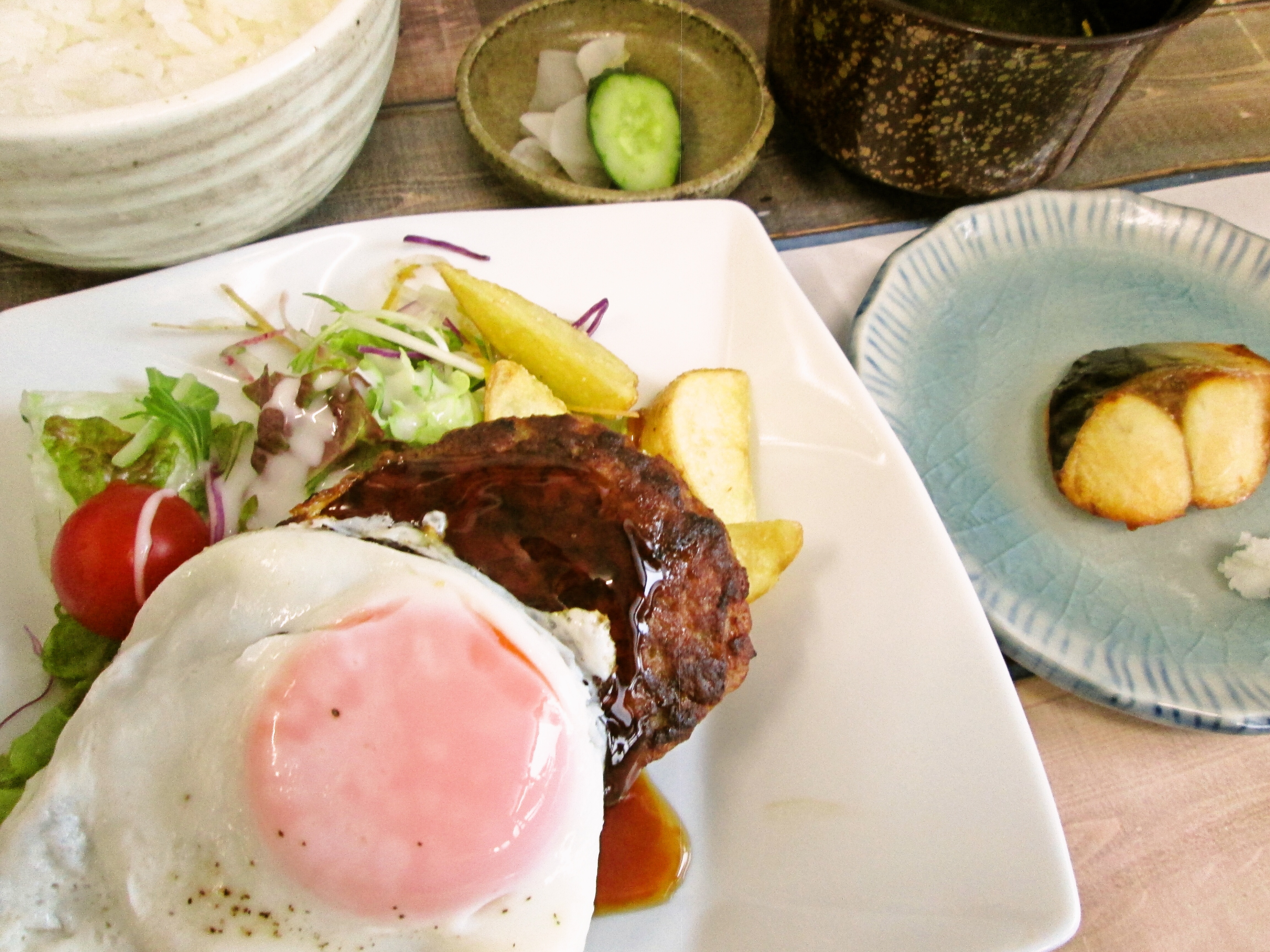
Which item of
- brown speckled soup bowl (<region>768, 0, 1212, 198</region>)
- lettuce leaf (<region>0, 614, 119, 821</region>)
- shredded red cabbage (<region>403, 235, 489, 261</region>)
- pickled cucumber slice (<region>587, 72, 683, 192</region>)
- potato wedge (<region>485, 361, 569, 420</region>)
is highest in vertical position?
brown speckled soup bowl (<region>768, 0, 1212, 198</region>)

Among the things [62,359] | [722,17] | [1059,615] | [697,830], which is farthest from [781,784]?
[722,17]

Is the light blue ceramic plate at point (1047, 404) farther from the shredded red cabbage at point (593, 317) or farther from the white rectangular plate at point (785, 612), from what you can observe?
the shredded red cabbage at point (593, 317)

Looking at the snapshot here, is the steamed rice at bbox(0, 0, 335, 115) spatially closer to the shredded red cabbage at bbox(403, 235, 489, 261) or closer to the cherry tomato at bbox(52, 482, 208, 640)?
the shredded red cabbage at bbox(403, 235, 489, 261)

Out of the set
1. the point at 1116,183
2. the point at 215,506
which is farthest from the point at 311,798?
the point at 1116,183

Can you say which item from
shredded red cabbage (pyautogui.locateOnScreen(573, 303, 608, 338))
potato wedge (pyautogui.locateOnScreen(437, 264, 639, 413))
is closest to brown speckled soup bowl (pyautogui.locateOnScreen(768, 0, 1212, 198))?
shredded red cabbage (pyautogui.locateOnScreen(573, 303, 608, 338))

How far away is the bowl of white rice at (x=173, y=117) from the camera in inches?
65.5

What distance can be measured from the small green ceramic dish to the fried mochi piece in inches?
48.2

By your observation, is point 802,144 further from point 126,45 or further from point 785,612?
point 126,45

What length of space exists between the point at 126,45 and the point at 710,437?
177 cm

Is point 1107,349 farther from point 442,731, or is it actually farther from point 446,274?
point 442,731

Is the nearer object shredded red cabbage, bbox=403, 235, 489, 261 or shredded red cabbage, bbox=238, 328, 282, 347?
shredded red cabbage, bbox=238, 328, 282, 347

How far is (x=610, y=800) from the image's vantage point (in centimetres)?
136

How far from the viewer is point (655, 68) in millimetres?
2799

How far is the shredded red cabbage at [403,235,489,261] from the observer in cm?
212
